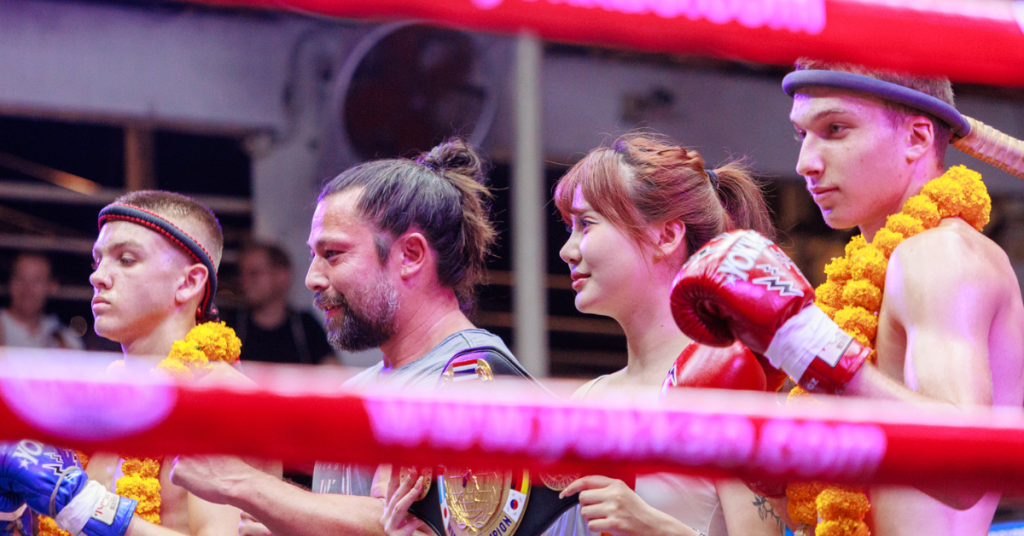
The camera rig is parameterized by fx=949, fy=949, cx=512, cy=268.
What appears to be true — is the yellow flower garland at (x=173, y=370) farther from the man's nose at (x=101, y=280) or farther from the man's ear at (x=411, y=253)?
the man's ear at (x=411, y=253)

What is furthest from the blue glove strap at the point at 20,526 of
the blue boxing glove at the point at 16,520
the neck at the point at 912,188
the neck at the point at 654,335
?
the neck at the point at 912,188

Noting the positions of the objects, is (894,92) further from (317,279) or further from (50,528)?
(50,528)

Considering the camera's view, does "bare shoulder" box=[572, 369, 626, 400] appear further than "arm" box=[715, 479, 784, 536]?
Yes

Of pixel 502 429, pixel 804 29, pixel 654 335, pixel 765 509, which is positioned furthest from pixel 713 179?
pixel 502 429

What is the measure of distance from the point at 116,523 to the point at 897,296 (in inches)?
56.1

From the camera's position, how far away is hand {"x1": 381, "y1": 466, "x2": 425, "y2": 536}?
66.4 inches

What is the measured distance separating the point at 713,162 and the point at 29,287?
3391 millimetres

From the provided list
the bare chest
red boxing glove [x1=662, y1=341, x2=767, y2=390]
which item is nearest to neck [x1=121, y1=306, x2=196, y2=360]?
the bare chest

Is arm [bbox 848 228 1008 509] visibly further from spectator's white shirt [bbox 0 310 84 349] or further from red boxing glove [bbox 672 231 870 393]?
spectator's white shirt [bbox 0 310 84 349]

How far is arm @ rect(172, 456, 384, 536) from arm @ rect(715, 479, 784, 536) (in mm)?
628

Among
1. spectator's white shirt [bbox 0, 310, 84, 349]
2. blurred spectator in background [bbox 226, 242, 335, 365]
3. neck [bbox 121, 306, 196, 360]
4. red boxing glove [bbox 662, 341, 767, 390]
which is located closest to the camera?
→ red boxing glove [bbox 662, 341, 767, 390]

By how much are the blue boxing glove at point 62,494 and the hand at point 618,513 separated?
870 millimetres

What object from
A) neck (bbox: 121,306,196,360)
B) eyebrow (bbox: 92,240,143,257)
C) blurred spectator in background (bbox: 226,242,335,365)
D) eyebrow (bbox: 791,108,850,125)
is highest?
blurred spectator in background (bbox: 226,242,335,365)

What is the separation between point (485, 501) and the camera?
1.71 metres
